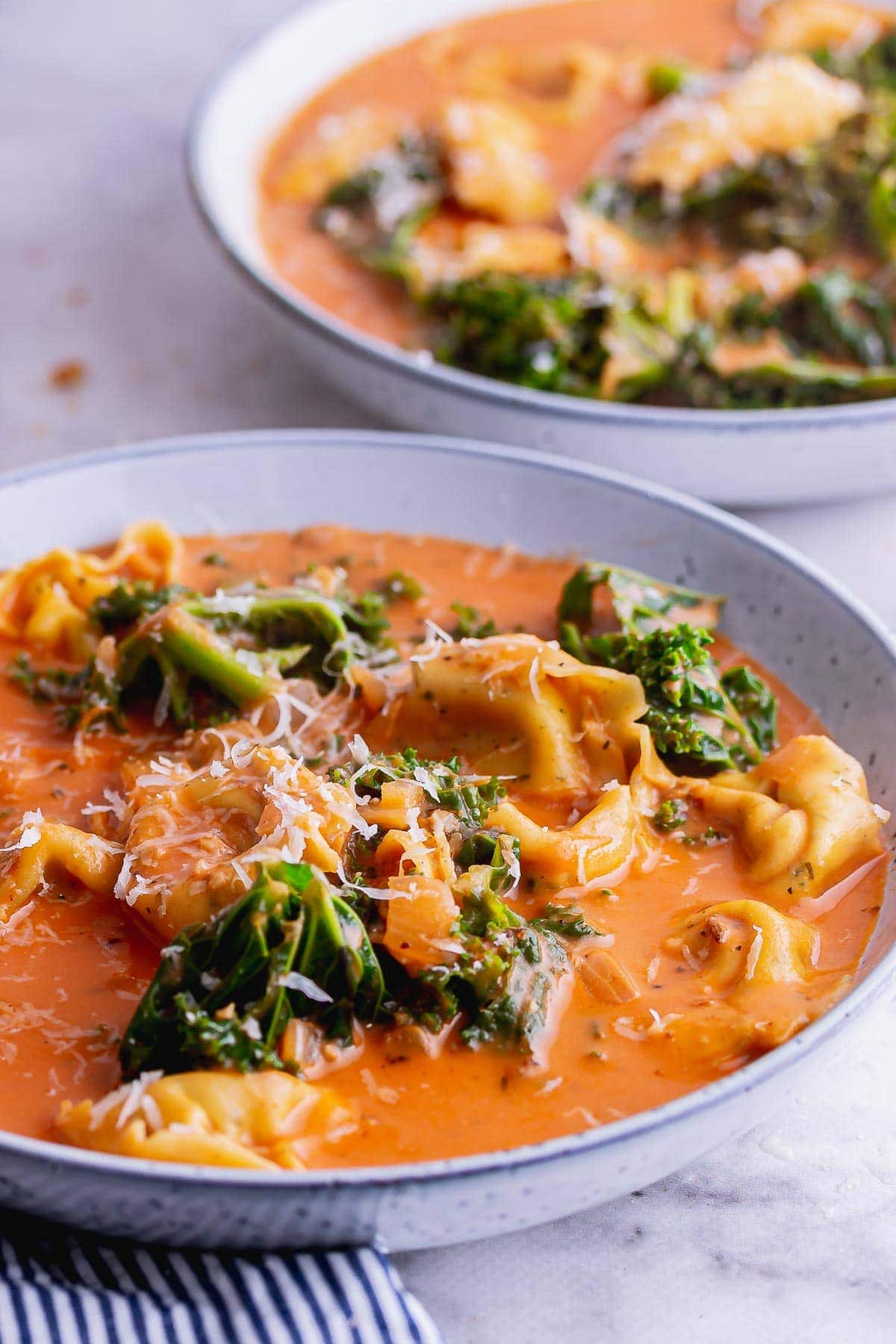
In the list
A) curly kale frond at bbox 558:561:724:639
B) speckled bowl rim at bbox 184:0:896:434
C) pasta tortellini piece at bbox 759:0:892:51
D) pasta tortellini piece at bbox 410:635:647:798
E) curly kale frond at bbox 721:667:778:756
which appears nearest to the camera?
pasta tortellini piece at bbox 410:635:647:798

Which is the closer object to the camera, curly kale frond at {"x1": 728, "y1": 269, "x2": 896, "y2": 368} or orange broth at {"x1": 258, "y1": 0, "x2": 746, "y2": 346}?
curly kale frond at {"x1": 728, "y1": 269, "x2": 896, "y2": 368}

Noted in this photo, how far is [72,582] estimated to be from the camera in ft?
15.9

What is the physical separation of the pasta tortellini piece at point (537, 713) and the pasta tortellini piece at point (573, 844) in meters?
0.24

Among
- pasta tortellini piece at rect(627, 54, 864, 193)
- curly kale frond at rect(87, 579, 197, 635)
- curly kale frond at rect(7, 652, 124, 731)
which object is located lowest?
curly kale frond at rect(7, 652, 124, 731)

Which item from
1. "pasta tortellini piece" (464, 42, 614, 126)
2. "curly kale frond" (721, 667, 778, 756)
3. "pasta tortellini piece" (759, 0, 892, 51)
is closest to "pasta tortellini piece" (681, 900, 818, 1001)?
"curly kale frond" (721, 667, 778, 756)

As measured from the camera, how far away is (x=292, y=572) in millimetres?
5047

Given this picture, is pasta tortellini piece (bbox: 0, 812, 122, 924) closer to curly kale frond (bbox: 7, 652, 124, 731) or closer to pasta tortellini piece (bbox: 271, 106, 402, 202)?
curly kale frond (bbox: 7, 652, 124, 731)

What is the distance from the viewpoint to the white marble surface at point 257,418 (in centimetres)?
347

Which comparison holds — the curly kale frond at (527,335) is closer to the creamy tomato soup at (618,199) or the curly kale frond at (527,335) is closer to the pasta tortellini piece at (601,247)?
the creamy tomato soup at (618,199)

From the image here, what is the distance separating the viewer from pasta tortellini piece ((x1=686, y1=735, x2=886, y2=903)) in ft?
12.9

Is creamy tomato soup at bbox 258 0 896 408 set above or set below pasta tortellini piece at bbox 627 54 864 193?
below

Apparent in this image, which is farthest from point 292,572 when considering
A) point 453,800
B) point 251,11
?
point 251,11

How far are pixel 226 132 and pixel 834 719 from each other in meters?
4.65

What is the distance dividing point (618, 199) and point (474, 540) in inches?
110
